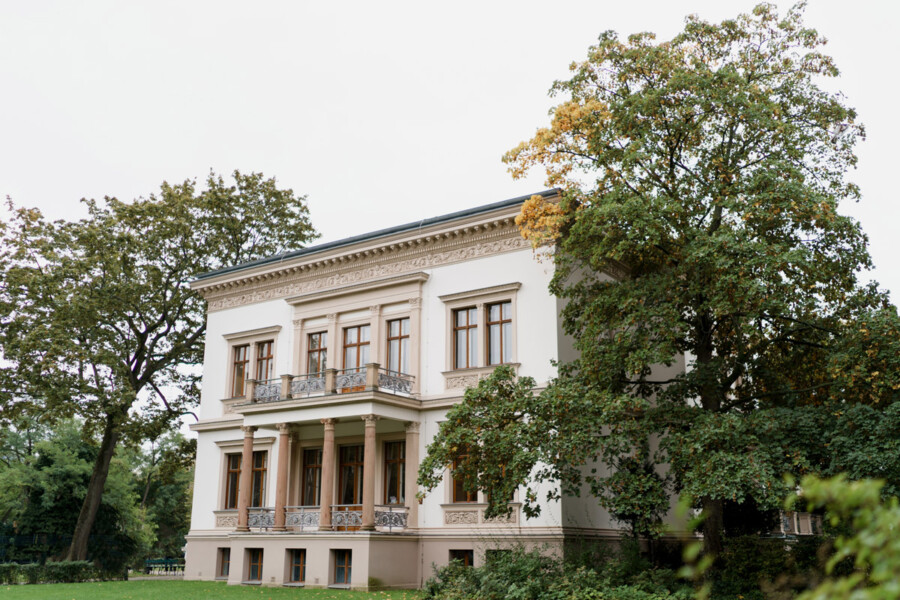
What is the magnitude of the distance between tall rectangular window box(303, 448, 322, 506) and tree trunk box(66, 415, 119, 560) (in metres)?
8.11

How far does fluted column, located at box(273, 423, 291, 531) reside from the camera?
75.7 feet

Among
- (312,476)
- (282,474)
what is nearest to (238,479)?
(312,476)

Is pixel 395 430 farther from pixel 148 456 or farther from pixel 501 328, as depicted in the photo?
pixel 148 456

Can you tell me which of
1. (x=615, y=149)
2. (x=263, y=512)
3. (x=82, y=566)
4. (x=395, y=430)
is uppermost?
(x=615, y=149)

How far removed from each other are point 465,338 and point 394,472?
14.9 feet

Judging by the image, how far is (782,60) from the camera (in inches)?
720

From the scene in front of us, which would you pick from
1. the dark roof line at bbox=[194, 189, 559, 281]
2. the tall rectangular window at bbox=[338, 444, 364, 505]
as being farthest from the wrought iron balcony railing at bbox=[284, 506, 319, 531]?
the dark roof line at bbox=[194, 189, 559, 281]

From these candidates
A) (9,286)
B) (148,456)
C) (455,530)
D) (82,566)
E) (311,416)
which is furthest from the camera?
(148,456)

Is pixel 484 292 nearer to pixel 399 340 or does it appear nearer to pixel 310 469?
pixel 399 340

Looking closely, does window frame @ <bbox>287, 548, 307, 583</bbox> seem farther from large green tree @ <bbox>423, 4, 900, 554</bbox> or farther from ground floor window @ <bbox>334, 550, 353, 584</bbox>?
large green tree @ <bbox>423, 4, 900, 554</bbox>

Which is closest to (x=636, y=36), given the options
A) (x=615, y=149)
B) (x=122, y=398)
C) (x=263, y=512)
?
(x=615, y=149)

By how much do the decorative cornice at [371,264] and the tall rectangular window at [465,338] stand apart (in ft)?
5.37

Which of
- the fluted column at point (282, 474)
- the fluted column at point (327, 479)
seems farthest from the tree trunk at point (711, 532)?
the fluted column at point (282, 474)

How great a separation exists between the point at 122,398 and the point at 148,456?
33614mm
